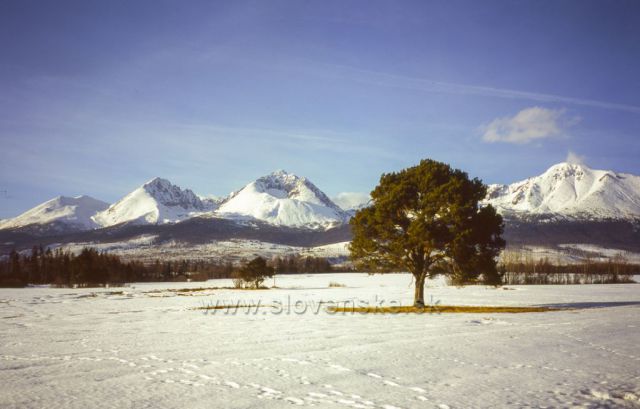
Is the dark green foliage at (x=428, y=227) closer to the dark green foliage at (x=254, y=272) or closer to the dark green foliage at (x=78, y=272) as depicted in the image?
the dark green foliage at (x=254, y=272)

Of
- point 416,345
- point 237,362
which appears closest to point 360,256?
point 416,345

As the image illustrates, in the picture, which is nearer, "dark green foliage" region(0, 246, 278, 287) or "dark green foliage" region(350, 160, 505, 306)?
"dark green foliage" region(350, 160, 505, 306)

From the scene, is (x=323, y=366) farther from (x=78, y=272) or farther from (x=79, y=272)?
(x=78, y=272)

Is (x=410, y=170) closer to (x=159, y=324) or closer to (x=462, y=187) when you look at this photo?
(x=462, y=187)

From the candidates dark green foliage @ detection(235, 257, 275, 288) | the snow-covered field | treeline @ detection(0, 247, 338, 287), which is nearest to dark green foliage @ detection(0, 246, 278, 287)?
treeline @ detection(0, 247, 338, 287)

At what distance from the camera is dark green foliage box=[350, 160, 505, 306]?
127 ft

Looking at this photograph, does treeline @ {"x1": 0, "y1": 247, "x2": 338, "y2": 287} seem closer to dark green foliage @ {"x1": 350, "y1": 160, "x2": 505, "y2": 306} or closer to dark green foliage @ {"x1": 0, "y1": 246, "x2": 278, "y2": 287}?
Answer: dark green foliage @ {"x1": 0, "y1": 246, "x2": 278, "y2": 287}

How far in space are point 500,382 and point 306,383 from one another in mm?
5768

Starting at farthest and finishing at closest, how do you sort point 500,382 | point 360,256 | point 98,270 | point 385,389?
1. point 98,270
2. point 360,256
3. point 500,382
4. point 385,389

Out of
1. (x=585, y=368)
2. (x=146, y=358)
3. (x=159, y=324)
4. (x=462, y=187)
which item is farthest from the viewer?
(x=462, y=187)

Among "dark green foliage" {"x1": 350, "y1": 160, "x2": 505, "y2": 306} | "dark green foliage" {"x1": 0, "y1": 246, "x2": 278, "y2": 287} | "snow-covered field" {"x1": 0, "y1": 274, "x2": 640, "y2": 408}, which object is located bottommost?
"dark green foliage" {"x1": 0, "y1": 246, "x2": 278, "y2": 287}

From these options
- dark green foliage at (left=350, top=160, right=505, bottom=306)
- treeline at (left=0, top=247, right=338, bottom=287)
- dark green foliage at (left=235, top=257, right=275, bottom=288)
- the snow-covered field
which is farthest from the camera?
treeline at (left=0, top=247, right=338, bottom=287)

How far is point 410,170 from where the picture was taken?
136 ft

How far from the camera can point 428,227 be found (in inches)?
1523
